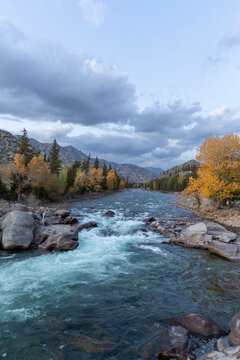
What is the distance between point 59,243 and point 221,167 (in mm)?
26800

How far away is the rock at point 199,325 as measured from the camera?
607 centimetres

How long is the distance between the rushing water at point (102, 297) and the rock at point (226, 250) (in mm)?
870

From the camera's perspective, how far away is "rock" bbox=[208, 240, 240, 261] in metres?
13.2

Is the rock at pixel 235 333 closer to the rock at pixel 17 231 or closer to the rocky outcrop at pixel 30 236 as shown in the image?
the rocky outcrop at pixel 30 236

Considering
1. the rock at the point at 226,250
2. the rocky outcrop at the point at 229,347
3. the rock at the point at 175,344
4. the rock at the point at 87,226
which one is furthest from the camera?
the rock at the point at 87,226

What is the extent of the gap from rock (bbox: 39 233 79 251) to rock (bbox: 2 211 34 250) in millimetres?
1444

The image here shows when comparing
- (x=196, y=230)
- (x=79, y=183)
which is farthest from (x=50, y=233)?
(x=79, y=183)

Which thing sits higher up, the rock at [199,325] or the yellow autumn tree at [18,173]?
the yellow autumn tree at [18,173]

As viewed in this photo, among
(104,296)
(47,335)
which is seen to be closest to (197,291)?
(104,296)

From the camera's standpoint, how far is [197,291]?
9.07m

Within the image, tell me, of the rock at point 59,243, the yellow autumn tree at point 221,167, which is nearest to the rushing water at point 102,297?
the rock at point 59,243

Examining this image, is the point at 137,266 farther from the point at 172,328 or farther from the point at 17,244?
the point at 17,244

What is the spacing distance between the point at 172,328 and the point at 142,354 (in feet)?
4.45

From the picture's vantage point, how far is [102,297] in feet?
28.3
